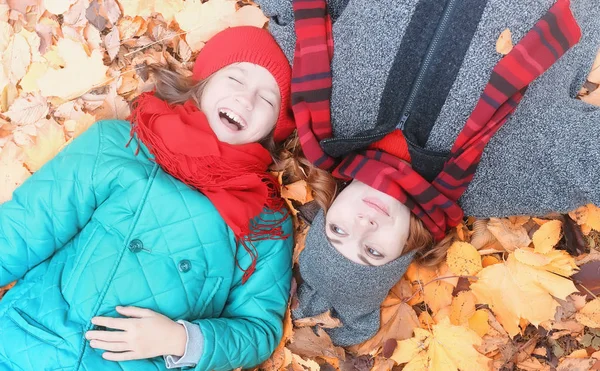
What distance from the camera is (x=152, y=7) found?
2.35 meters

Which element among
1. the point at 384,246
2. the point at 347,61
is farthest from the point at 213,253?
the point at 347,61

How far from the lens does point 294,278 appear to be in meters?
2.25

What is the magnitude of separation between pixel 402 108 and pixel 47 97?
5.18 ft

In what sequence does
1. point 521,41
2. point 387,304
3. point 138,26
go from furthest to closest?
point 138,26
point 387,304
point 521,41

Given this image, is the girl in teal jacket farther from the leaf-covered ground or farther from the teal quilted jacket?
the leaf-covered ground

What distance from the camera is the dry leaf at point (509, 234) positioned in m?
2.05

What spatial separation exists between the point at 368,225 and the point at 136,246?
0.88m

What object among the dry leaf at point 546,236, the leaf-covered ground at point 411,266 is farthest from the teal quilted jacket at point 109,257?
the dry leaf at point 546,236

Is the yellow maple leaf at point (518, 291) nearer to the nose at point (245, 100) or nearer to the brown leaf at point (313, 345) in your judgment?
the brown leaf at point (313, 345)

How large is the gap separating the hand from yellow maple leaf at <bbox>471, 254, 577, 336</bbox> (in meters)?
1.19

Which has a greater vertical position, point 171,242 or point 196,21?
point 196,21

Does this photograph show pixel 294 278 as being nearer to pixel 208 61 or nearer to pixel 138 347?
pixel 138 347

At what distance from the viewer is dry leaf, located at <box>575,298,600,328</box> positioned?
197 cm

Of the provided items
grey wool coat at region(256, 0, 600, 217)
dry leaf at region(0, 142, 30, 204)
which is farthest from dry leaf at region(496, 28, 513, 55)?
dry leaf at region(0, 142, 30, 204)
